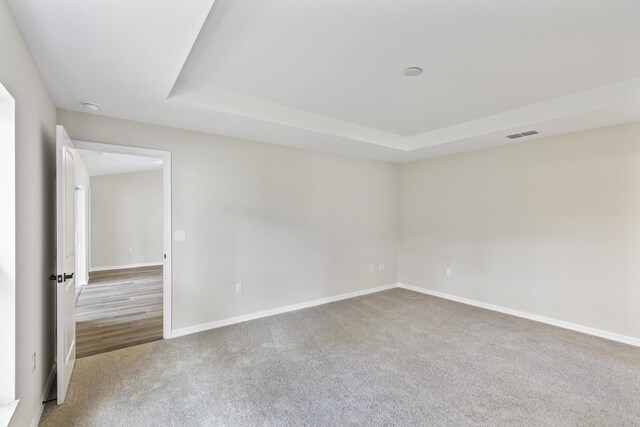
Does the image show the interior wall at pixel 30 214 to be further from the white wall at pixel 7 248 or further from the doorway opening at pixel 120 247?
the doorway opening at pixel 120 247

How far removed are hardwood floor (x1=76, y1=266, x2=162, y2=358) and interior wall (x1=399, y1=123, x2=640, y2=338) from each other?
4307 mm

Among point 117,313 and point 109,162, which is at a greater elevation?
point 109,162

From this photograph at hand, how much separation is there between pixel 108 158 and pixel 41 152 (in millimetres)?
4281

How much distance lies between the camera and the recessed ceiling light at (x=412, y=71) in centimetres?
245

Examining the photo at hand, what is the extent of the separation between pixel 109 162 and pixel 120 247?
8.71ft

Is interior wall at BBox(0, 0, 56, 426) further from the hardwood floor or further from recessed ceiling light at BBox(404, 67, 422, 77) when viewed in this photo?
recessed ceiling light at BBox(404, 67, 422, 77)

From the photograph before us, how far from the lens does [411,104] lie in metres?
3.25

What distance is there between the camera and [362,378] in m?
2.54

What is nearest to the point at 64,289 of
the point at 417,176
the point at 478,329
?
the point at 478,329

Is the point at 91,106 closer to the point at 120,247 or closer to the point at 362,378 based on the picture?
the point at 362,378

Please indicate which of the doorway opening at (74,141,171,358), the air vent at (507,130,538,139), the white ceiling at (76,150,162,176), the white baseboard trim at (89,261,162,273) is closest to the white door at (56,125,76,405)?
the doorway opening at (74,141,171,358)

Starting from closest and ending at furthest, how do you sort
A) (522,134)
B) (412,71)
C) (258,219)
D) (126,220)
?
(412,71), (522,134), (258,219), (126,220)

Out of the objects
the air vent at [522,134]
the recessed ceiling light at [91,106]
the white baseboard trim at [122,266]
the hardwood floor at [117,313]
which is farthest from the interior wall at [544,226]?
the white baseboard trim at [122,266]

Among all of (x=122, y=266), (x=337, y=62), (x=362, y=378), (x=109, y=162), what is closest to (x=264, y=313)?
(x=362, y=378)
